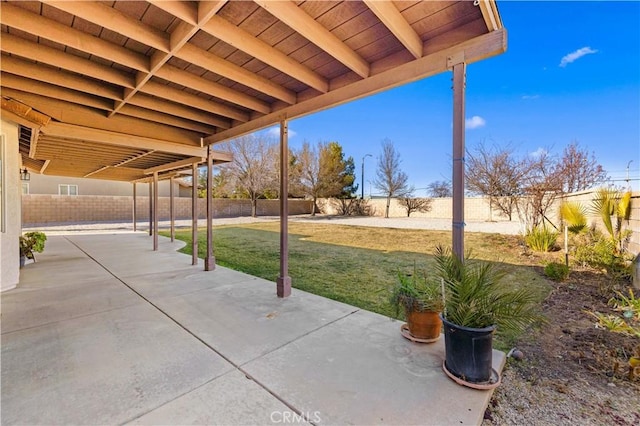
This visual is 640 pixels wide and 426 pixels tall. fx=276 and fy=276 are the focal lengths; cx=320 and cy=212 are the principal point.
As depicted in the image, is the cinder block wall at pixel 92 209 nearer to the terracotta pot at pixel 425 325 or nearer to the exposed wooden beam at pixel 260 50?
the exposed wooden beam at pixel 260 50

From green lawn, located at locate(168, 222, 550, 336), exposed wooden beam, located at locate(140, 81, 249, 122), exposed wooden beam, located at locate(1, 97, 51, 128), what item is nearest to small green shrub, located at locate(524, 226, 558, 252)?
green lawn, located at locate(168, 222, 550, 336)

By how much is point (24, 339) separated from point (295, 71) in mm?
3364

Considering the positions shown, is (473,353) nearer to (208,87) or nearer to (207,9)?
(207,9)

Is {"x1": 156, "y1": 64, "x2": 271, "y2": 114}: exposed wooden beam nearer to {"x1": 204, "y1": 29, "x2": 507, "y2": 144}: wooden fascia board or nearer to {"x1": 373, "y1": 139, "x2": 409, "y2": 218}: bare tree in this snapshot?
{"x1": 204, "y1": 29, "x2": 507, "y2": 144}: wooden fascia board

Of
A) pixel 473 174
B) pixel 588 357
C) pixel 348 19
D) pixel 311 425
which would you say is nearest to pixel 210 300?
pixel 311 425

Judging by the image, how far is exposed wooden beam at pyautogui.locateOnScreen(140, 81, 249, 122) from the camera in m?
3.01

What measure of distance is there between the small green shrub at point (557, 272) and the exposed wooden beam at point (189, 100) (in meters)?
5.29

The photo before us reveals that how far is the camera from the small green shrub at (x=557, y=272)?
429 centimetres

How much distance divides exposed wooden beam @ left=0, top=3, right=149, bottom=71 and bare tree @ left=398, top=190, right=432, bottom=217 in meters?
20.9

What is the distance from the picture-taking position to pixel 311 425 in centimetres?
146

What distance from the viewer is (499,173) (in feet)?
32.6

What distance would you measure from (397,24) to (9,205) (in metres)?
5.10

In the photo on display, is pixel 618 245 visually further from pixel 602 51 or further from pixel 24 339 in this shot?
pixel 24 339

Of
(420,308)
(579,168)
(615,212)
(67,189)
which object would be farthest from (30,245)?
(67,189)
